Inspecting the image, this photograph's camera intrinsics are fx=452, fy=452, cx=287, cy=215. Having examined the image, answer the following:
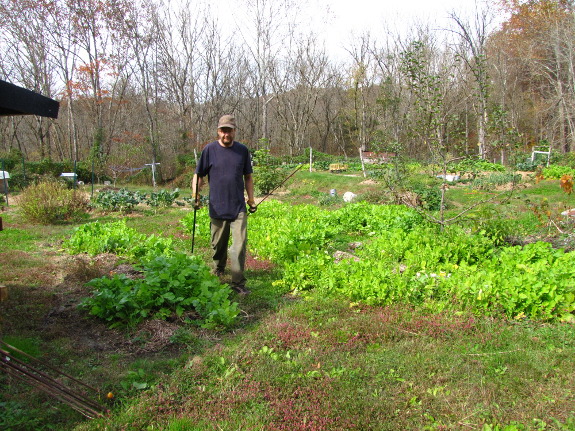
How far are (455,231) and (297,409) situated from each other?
4.26 meters

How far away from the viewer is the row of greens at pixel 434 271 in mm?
4219

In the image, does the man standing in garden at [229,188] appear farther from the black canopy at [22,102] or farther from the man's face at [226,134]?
the black canopy at [22,102]

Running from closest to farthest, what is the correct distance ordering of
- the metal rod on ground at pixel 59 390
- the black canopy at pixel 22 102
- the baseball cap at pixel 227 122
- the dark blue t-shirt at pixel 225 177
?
the metal rod on ground at pixel 59 390 < the black canopy at pixel 22 102 < the baseball cap at pixel 227 122 < the dark blue t-shirt at pixel 225 177

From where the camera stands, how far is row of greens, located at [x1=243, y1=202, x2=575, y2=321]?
13.8ft

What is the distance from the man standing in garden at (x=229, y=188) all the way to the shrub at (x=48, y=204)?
7327 mm

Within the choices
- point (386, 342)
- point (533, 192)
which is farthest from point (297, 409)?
point (533, 192)

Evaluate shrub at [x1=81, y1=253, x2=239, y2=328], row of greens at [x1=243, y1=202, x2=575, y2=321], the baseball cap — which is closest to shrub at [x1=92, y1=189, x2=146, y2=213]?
row of greens at [x1=243, y1=202, x2=575, y2=321]

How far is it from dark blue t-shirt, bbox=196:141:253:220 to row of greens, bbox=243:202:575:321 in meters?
1.02

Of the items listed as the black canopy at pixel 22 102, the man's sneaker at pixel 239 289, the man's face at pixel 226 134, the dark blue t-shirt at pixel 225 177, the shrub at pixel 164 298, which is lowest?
the man's sneaker at pixel 239 289

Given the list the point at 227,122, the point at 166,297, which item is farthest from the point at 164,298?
the point at 227,122

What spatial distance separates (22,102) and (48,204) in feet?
28.7

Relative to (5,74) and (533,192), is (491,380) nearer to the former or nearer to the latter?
(533,192)

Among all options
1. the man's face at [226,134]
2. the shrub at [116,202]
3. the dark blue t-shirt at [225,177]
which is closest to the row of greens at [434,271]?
the dark blue t-shirt at [225,177]

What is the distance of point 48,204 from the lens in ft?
36.7
